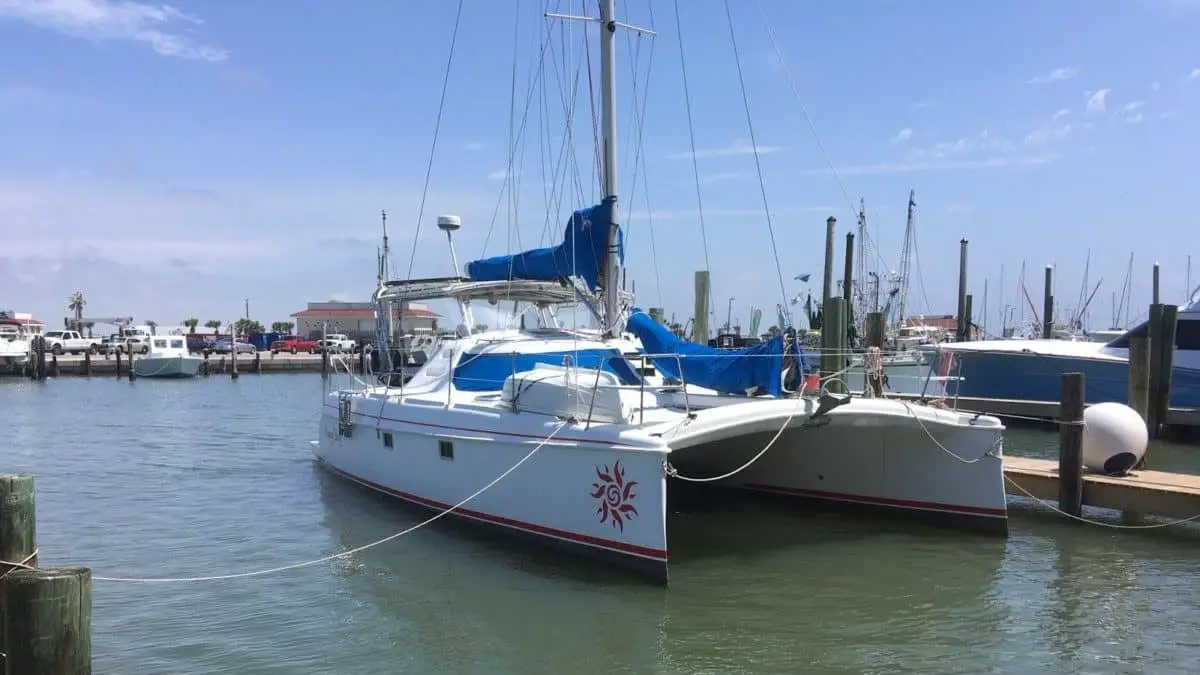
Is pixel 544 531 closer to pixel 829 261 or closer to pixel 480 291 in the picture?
pixel 480 291

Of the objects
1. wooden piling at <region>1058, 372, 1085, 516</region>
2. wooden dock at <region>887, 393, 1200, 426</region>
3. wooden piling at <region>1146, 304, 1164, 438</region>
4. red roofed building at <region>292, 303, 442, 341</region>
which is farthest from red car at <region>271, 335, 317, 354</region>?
wooden piling at <region>1058, 372, 1085, 516</region>

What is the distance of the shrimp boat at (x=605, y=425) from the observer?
8594 mm

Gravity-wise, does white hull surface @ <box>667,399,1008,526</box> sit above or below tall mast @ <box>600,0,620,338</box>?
below

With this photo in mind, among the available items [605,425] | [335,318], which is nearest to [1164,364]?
[605,425]

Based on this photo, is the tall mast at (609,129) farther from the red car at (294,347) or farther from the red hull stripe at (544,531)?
the red car at (294,347)

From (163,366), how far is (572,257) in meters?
41.4

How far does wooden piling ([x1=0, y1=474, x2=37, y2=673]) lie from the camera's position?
239 inches

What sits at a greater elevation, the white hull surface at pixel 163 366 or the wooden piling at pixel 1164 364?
the wooden piling at pixel 1164 364

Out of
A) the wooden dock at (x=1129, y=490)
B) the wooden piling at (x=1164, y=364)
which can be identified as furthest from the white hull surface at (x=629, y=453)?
the wooden piling at (x=1164, y=364)

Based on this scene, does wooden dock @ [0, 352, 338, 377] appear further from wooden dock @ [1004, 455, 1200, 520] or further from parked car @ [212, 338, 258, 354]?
wooden dock @ [1004, 455, 1200, 520]

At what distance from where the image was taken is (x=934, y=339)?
125 feet

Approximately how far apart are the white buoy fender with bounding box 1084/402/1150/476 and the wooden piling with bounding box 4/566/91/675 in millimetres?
11307

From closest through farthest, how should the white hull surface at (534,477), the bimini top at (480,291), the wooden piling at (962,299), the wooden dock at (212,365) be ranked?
1. the white hull surface at (534,477)
2. the bimini top at (480,291)
3. the wooden piling at (962,299)
4. the wooden dock at (212,365)

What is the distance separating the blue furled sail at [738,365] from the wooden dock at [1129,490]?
380 centimetres
